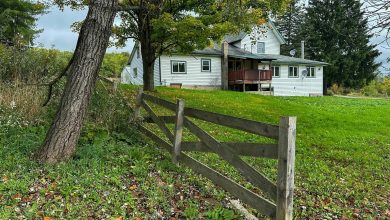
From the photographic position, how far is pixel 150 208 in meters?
4.23

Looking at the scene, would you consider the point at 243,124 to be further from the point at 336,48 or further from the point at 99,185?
the point at 336,48

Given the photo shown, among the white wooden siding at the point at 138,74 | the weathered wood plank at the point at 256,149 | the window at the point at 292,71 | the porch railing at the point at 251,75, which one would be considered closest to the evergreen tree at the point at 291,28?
the window at the point at 292,71

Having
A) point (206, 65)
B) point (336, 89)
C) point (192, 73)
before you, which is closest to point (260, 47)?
point (206, 65)

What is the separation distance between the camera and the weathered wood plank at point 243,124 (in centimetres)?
375

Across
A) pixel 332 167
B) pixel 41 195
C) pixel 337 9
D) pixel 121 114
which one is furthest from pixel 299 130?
pixel 337 9

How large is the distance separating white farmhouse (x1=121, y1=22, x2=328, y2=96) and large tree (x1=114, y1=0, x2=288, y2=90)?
917 cm

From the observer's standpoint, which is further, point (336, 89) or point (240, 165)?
point (336, 89)

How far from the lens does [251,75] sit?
102 ft

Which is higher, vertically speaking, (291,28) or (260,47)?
(291,28)

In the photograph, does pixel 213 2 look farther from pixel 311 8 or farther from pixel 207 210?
pixel 311 8

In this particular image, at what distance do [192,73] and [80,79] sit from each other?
2487 cm

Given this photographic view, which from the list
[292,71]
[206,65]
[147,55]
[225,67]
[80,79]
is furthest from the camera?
[292,71]

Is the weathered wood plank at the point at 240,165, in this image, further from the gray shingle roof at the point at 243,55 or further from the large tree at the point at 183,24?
the gray shingle roof at the point at 243,55

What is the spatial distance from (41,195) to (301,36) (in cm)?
4982
